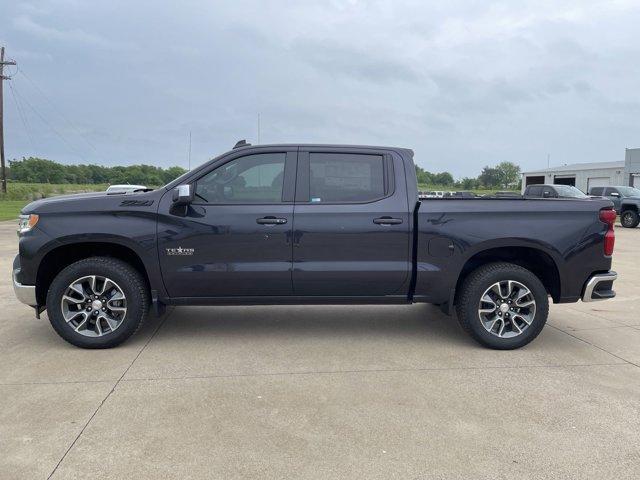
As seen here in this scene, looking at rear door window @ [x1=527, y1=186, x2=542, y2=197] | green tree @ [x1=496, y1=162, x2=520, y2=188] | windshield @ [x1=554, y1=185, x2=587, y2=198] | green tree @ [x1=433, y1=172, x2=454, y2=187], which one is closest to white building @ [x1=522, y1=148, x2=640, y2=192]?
green tree @ [x1=433, y1=172, x2=454, y2=187]

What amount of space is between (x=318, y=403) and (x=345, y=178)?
2.13 metres

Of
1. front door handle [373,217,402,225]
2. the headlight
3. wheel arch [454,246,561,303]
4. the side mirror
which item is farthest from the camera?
wheel arch [454,246,561,303]

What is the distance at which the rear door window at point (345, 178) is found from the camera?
15.4 feet

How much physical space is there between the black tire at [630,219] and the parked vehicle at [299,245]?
62.5 feet

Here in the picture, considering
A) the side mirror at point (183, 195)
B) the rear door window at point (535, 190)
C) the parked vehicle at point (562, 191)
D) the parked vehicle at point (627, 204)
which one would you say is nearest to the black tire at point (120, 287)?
the side mirror at point (183, 195)

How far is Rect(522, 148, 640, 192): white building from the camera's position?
39.5 meters

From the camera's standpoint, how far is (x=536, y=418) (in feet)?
10.9

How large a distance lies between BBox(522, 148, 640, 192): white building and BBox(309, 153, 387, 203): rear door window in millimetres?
41936

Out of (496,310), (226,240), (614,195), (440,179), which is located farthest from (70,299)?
(614,195)

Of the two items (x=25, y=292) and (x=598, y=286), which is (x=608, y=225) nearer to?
(x=598, y=286)

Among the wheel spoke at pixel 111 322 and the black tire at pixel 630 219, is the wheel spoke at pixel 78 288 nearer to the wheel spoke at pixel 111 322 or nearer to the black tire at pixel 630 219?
the wheel spoke at pixel 111 322

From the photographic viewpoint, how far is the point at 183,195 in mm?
4328

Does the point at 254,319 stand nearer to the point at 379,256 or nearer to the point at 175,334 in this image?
the point at 175,334

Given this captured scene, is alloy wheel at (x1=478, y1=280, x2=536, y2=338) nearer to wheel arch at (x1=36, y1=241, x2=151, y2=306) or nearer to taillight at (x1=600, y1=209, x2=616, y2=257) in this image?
taillight at (x1=600, y1=209, x2=616, y2=257)
